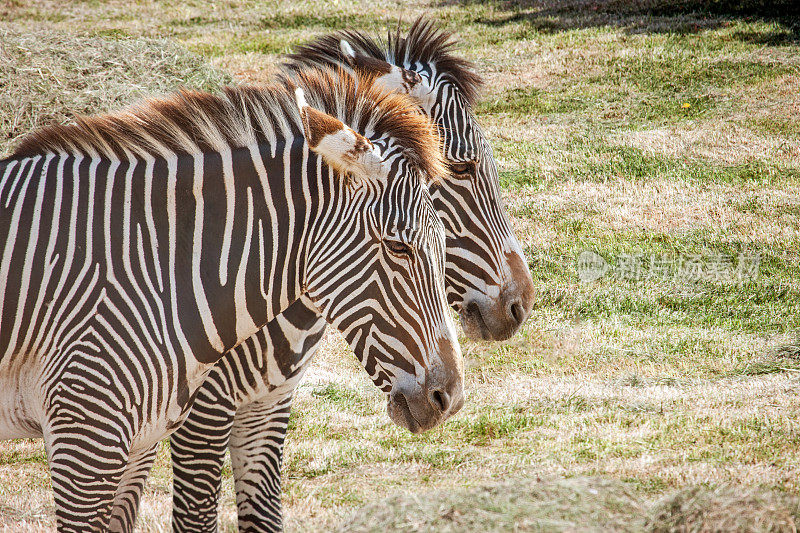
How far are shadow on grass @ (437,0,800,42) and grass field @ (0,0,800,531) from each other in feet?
0.42

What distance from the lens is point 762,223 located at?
Result: 10.1 metres

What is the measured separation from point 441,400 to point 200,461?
157cm

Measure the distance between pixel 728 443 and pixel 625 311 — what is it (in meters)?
2.88

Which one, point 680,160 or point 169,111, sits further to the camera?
point 680,160

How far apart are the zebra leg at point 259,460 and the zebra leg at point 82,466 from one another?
3.73ft

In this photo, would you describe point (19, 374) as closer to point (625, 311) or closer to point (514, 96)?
point (625, 311)

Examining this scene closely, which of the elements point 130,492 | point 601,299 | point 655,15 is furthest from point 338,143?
point 655,15

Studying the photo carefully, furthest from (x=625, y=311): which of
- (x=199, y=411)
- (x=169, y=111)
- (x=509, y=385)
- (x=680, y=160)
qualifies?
(x=169, y=111)

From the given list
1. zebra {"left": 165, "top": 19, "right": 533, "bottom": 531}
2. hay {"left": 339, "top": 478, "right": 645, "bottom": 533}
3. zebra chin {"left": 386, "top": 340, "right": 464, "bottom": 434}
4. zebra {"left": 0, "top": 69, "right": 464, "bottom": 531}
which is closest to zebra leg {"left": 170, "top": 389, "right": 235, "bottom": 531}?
zebra {"left": 165, "top": 19, "right": 533, "bottom": 531}

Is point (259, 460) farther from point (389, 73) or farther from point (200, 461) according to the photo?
point (389, 73)

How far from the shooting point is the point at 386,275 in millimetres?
3211

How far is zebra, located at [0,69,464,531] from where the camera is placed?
3141 mm

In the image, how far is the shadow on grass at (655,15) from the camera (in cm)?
1761

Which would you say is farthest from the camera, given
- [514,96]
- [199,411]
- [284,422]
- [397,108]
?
[514,96]
